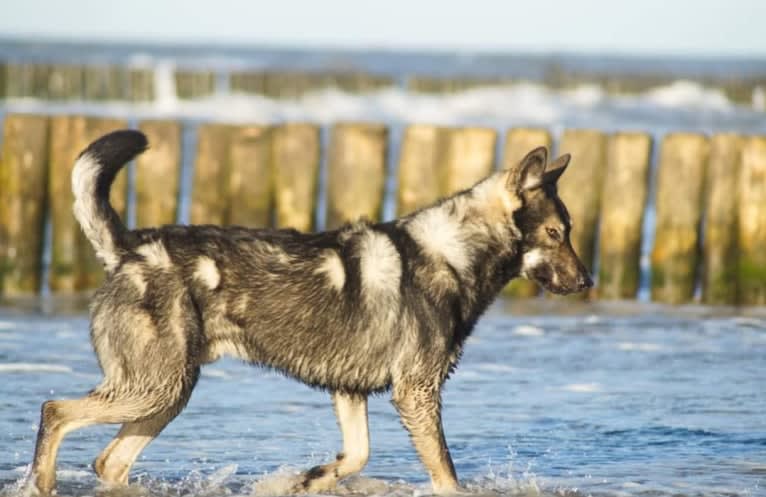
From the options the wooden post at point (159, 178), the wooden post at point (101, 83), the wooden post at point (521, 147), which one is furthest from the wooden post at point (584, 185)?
the wooden post at point (101, 83)

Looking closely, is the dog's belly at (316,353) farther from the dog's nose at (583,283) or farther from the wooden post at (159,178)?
the wooden post at (159,178)

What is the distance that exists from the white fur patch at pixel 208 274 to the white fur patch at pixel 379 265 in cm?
71

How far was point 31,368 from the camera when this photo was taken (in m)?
10.0

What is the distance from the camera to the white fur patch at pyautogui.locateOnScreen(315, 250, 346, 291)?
7.03m

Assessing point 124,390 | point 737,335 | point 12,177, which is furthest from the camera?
point 12,177

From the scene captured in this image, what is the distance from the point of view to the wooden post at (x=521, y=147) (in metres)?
13.1

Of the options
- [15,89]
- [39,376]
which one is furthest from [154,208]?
[15,89]

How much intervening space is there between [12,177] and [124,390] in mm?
6466

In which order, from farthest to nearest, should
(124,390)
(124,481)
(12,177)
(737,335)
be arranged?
(12,177) → (737,335) → (124,481) → (124,390)

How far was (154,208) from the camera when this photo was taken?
514 inches

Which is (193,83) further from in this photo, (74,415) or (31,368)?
(74,415)

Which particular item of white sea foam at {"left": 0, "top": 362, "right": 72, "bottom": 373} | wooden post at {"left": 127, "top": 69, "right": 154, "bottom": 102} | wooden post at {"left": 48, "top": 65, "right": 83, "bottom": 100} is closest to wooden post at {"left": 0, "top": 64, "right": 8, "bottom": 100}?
wooden post at {"left": 48, "top": 65, "right": 83, "bottom": 100}

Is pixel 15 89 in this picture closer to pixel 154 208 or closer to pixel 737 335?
pixel 154 208

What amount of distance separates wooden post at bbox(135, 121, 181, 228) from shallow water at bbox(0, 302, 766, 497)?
56.2 inches
